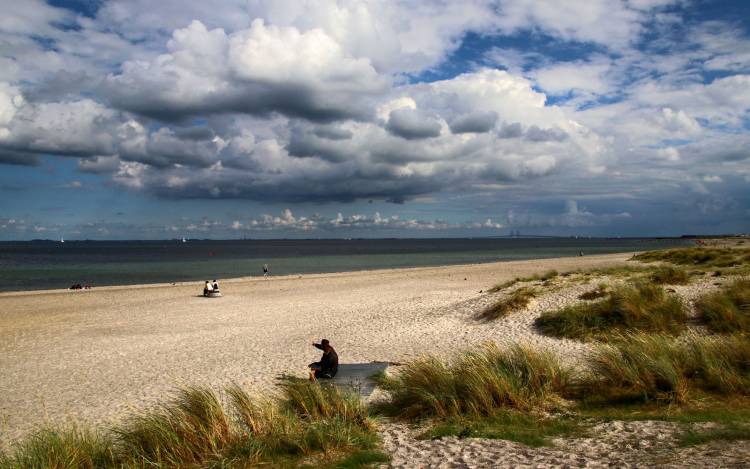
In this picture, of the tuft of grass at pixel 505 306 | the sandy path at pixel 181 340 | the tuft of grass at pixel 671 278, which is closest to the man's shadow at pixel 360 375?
the sandy path at pixel 181 340

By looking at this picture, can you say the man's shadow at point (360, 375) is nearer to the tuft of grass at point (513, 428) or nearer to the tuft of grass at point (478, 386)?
the tuft of grass at point (478, 386)

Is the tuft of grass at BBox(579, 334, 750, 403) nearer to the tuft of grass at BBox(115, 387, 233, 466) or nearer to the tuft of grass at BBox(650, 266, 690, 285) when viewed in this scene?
the tuft of grass at BBox(115, 387, 233, 466)

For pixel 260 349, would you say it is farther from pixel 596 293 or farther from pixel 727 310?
pixel 727 310

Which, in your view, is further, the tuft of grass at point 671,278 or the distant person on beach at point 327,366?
the tuft of grass at point 671,278

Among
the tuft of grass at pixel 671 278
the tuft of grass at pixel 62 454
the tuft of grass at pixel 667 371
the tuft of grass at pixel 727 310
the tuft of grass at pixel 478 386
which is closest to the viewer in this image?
the tuft of grass at pixel 62 454

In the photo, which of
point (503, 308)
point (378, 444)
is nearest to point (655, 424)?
point (378, 444)

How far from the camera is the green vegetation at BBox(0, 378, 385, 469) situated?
5918 millimetres

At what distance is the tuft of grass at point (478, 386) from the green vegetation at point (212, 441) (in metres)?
1.07

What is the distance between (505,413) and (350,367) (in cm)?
473

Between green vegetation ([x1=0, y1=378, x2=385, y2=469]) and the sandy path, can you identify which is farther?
the sandy path

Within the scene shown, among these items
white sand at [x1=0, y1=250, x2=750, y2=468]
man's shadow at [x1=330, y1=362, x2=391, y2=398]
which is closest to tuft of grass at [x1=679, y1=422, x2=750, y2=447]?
white sand at [x1=0, y1=250, x2=750, y2=468]

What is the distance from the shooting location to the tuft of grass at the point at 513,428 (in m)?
6.50

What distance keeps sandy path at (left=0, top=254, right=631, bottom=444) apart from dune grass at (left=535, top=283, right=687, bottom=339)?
125 cm

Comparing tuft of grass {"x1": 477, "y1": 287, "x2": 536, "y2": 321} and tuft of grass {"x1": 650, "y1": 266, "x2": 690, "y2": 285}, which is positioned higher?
tuft of grass {"x1": 650, "y1": 266, "x2": 690, "y2": 285}
